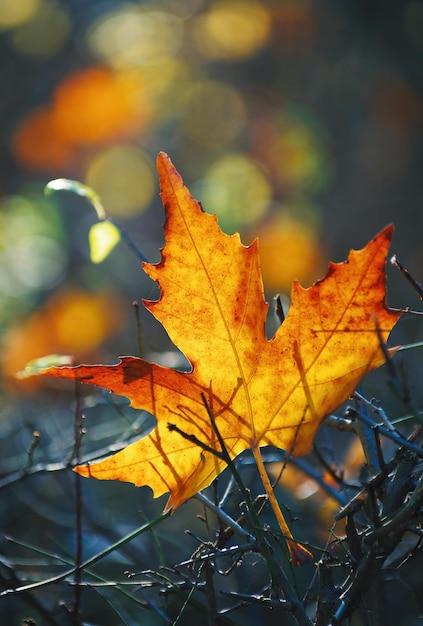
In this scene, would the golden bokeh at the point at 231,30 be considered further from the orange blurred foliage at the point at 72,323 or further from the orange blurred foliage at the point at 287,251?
the orange blurred foliage at the point at 72,323

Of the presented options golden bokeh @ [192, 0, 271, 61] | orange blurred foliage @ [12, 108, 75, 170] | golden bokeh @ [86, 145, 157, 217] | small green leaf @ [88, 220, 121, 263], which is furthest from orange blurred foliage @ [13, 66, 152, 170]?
small green leaf @ [88, 220, 121, 263]

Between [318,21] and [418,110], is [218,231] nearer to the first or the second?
[418,110]

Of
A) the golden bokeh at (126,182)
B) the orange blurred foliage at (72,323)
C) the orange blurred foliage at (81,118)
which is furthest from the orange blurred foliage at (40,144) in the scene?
the orange blurred foliage at (72,323)

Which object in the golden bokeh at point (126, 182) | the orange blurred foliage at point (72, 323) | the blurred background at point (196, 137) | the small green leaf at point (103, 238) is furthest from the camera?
the golden bokeh at point (126, 182)

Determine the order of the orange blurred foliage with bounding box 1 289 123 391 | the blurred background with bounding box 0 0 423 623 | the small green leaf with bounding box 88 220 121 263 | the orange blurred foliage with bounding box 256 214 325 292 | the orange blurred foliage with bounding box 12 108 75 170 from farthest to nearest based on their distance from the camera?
the orange blurred foliage with bounding box 12 108 75 170
the orange blurred foliage with bounding box 256 214 325 292
the blurred background with bounding box 0 0 423 623
the orange blurred foliage with bounding box 1 289 123 391
the small green leaf with bounding box 88 220 121 263

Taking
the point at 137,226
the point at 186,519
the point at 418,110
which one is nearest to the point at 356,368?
the point at 186,519

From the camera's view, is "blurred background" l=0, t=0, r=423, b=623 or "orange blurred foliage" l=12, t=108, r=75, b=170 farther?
"orange blurred foliage" l=12, t=108, r=75, b=170

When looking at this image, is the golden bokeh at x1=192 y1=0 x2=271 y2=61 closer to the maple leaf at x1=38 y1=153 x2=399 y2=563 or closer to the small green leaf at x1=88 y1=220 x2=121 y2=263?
the small green leaf at x1=88 y1=220 x2=121 y2=263
